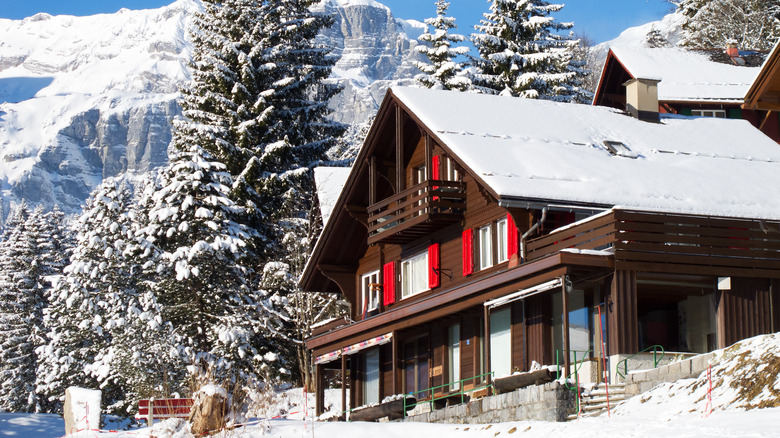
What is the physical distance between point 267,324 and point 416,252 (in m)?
12.5

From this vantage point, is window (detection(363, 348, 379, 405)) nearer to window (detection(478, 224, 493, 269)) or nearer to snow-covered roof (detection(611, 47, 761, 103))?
window (detection(478, 224, 493, 269))

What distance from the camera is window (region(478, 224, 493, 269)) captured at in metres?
31.6

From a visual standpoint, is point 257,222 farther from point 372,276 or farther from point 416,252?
point 416,252

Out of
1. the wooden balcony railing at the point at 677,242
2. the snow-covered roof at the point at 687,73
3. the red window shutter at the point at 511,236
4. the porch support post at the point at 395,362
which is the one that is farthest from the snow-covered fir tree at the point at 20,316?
the wooden balcony railing at the point at 677,242

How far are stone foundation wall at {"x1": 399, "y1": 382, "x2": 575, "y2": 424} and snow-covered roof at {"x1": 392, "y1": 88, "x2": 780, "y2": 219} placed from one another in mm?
4906

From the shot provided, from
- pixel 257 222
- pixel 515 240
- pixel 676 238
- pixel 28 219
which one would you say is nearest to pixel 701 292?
pixel 676 238

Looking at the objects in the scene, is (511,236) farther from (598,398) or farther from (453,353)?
(598,398)

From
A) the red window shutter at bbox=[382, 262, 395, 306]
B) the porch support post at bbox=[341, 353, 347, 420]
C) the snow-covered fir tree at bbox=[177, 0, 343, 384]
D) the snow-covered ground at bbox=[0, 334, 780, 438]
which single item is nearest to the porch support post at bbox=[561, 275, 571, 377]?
the snow-covered ground at bbox=[0, 334, 780, 438]

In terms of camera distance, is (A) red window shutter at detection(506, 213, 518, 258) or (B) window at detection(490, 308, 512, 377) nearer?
(B) window at detection(490, 308, 512, 377)

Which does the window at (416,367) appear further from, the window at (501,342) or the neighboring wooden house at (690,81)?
the neighboring wooden house at (690,81)

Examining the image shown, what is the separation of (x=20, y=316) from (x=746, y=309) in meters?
46.7

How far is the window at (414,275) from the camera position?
35000 mm

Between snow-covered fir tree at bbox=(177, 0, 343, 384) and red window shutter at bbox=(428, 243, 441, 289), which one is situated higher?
snow-covered fir tree at bbox=(177, 0, 343, 384)

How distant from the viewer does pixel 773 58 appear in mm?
39125
